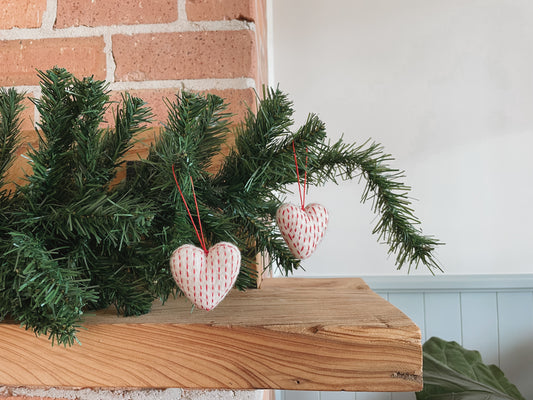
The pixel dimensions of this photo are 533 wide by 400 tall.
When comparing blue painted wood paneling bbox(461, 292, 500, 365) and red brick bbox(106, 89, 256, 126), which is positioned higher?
red brick bbox(106, 89, 256, 126)

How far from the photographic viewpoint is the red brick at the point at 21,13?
62 cm

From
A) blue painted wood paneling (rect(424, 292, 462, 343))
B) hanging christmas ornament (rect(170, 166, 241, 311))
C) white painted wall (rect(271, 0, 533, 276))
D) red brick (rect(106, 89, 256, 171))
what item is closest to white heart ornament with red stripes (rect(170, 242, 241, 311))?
hanging christmas ornament (rect(170, 166, 241, 311))

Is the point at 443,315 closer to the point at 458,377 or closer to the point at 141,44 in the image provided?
the point at 458,377

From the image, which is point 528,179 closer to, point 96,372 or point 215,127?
point 215,127

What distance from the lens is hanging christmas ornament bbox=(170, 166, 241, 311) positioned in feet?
1.06

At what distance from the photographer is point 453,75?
1458mm

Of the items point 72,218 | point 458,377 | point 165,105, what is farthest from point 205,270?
point 458,377

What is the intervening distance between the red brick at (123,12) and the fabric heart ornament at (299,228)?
0.38 metres

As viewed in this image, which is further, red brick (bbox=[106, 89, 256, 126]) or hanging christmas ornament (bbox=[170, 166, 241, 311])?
red brick (bbox=[106, 89, 256, 126])

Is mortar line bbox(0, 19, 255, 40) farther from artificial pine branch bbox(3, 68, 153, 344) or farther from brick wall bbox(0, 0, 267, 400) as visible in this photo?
artificial pine branch bbox(3, 68, 153, 344)

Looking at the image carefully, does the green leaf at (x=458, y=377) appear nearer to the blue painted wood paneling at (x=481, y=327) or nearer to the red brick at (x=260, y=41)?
the blue painted wood paneling at (x=481, y=327)

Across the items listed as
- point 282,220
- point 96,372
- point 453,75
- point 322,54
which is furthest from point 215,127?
point 453,75

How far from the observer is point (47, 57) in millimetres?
623

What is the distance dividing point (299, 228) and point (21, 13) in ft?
1.83
